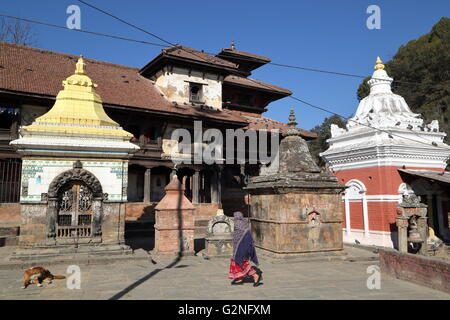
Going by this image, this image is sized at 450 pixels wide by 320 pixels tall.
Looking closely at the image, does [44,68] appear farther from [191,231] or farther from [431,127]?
[431,127]

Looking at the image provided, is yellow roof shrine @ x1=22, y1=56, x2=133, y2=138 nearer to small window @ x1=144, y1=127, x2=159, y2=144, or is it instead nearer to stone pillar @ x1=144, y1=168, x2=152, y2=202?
small window @ x1=144, y1=127, x2=159, y2=144

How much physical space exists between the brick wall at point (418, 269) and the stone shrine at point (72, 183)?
7.21 m

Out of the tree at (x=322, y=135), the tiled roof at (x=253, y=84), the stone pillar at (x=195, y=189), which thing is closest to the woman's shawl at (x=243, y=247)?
the stone pillar at (x=195, y=189)

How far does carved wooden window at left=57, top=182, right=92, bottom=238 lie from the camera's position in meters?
9.90

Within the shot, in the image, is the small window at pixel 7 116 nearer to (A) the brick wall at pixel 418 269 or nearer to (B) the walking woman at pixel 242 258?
(B) the walking woman at pixel 242 258

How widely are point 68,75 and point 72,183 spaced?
11049 mm

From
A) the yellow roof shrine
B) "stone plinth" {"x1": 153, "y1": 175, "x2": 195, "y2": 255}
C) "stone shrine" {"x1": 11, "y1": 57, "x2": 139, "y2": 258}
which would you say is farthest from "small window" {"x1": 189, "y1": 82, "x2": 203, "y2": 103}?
"stone plinth" {"x1": 153, "y1": 175, "x2": 195, "y2": 255}

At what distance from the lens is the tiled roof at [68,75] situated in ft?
54.5

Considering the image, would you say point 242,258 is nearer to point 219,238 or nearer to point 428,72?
point 219,238

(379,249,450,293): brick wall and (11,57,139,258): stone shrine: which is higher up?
(11,57,139,258): stone shrine

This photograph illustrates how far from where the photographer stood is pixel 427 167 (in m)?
15.0

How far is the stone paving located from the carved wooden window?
3.83 ft

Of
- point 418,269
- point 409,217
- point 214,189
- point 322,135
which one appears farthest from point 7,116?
point 322,135

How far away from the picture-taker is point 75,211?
10.1 metres
